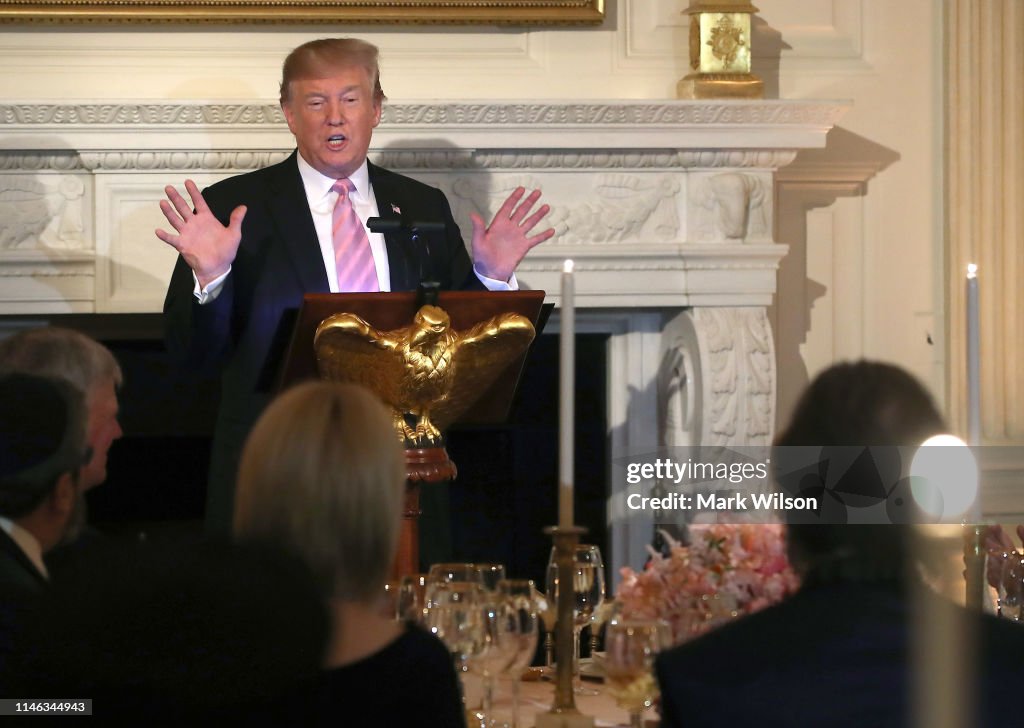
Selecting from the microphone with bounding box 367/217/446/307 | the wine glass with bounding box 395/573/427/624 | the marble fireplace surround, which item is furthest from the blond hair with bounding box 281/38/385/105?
the wine glass with bounding box 395/573/427/624

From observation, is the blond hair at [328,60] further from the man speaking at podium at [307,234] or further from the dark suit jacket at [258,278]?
the dark suit jacket at [258,278]

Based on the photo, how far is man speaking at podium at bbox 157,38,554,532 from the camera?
3139 mm

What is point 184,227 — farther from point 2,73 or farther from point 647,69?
point 647,69

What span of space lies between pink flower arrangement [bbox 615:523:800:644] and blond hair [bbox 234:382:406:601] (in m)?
0.63

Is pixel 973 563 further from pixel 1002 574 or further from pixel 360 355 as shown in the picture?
pixel 360 355

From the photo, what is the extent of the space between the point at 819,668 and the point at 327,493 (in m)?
0.46

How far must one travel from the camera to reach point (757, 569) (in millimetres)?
1861

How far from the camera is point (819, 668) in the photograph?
124 centimetres

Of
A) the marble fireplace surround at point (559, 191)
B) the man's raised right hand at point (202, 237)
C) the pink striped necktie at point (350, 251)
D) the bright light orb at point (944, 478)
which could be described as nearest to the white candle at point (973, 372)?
the bright light orb at point (944, 478)

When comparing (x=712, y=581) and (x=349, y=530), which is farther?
(x=712, y=581)

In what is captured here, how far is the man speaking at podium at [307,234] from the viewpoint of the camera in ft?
10.3

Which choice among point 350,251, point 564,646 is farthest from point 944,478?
point 350,251

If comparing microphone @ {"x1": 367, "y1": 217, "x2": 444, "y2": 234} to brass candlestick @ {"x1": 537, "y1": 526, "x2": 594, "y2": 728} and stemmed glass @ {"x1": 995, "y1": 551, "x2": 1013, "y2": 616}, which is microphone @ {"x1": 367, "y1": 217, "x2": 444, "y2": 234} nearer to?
brass candlestick @ {"x1": 537, "y1": 526, "x2": 594, "y2": 728}

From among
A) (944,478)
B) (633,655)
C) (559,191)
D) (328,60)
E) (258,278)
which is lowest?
(633,655)
